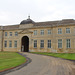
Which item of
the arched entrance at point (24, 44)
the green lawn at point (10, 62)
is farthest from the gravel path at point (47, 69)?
the arched entrance at point (24, 44)

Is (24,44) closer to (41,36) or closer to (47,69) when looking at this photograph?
(41,36)

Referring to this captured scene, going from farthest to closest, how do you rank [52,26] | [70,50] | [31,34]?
[31,34] < [52,26] < [70,50]

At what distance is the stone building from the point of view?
28.4 m

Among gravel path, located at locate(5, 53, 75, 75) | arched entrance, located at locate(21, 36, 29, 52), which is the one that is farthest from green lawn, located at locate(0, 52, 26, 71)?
arched entrance, located at locate(21, 36, 29, 52)

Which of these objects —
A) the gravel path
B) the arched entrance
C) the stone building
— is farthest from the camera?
the arched entrance

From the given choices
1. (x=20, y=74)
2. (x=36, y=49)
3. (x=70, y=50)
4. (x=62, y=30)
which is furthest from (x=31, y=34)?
(x=20, y=74)

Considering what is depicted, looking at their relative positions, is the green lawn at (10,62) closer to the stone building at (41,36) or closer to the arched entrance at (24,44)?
the stone building at (41,36)

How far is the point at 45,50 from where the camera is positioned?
3119 centimetres

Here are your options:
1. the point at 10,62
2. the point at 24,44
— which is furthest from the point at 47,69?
the point at 24,44

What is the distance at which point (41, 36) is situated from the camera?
32.0 meters

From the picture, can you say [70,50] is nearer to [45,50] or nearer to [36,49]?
[45,50]

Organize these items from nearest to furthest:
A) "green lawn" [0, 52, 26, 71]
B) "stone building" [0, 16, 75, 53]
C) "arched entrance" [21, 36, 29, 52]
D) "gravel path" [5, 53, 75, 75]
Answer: "gravel path" [5, 53, 75, 75], "green lawn" [0, 52, 26, 71], "stone building" [0, 16, 75, 53], "arched entrance" [21, 36, 29, 52]

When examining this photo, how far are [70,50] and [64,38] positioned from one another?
3.53m

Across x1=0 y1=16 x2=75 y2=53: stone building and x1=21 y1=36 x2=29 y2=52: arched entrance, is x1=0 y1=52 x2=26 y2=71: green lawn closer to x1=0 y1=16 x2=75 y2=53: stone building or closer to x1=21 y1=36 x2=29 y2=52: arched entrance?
x1=0 y1=16 x2=75 y2=53: stone building
